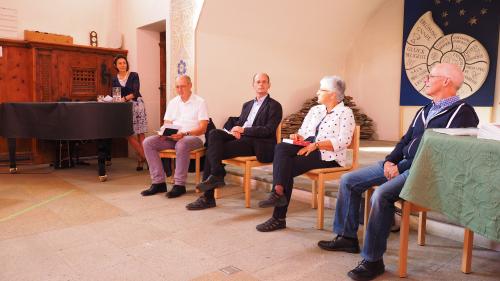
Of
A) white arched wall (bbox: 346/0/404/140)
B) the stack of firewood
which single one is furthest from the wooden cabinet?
white arched wall (bbox: 346/0/404/140)

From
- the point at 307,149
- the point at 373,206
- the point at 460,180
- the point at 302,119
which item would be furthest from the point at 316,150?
the point at 302,119

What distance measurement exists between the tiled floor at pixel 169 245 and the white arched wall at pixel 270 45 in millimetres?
1770

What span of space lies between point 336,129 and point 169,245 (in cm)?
139

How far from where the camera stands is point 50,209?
11.1ft

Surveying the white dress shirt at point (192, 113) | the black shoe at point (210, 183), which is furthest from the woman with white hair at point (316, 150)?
the white dress shirt at point (192, 113)

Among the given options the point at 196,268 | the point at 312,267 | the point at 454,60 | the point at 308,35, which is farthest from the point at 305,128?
the point at 454,60

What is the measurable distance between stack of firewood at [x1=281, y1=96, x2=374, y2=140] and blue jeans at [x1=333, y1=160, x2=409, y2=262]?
3.56 metres

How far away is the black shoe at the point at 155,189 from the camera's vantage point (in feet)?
12.7

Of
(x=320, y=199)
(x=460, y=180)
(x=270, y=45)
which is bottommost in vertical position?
(x=320, y=199)

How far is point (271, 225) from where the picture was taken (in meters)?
A: 2.89

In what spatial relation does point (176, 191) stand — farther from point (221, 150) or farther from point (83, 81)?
point (83, 81)

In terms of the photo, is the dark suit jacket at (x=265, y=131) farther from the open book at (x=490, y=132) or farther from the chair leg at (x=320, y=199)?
the open book at (x=490, y=132)

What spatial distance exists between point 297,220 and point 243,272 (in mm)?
1045

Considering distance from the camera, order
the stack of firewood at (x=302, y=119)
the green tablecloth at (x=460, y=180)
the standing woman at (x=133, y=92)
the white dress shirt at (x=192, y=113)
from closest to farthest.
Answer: the green tablecloth at (x=460, y=180)
the white dress shirt at (x=192, y=113)
the standing woman at (x=133, y=92)
the stack of firewood at (x=302, y=119)
